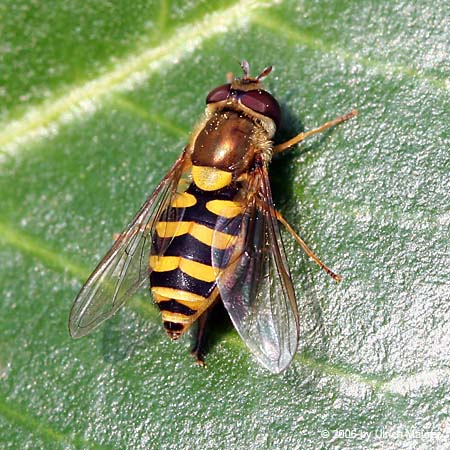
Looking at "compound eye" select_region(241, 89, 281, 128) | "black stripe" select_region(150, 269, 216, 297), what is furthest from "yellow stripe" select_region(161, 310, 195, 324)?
"compound eye" select_region(241, 89, 281, 128)

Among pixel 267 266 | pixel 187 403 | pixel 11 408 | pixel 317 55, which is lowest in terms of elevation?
pixel 11 408

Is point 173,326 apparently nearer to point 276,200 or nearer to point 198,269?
point 198,269

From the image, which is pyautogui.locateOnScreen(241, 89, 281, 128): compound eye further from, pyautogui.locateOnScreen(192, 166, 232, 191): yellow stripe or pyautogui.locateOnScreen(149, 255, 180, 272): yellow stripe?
pyautogui.locateOnScreen(149, 255, 180, 272): yellow stripe

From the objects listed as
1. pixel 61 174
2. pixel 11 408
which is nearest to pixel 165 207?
pixel 61 174

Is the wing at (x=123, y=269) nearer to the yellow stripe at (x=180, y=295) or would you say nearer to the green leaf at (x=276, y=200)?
the green leaf at (x=276, y=200)

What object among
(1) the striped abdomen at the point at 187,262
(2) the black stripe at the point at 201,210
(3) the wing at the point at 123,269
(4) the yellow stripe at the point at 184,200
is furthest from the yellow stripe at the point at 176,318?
(4) the yellow stripe at the point at 184,200

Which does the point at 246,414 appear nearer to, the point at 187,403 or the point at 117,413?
the point at 187,403
